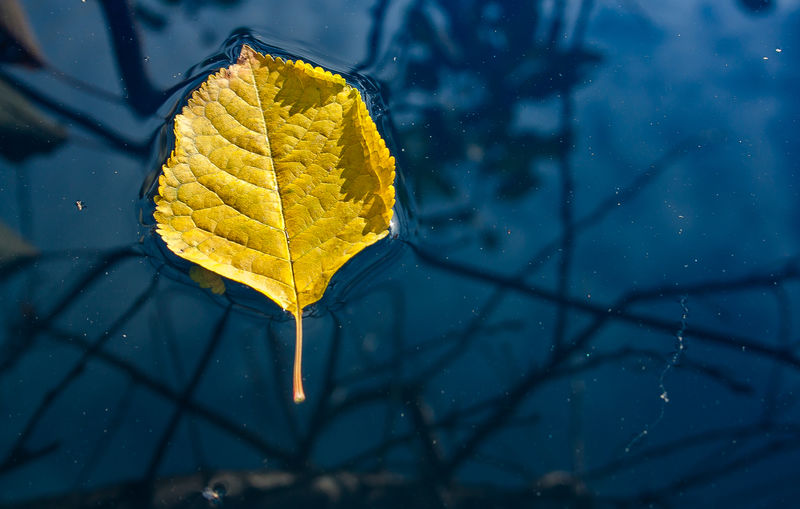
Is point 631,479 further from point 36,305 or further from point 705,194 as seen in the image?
point 36,305

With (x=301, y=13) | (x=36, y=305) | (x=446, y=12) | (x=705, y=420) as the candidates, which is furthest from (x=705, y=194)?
(x=36, y=305)

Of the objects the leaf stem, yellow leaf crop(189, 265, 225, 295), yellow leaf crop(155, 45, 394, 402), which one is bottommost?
the leaf stem

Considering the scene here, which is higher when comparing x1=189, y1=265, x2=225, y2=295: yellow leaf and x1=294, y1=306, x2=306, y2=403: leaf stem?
x1=189, y1=265, x2=225, y2=295: yellow leaf

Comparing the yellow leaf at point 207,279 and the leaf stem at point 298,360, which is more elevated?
the yellow leaf at point 207,279

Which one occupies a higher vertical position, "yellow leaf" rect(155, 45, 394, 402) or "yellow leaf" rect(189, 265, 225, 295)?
"yellow leaf" rect(155, 45, 394, 402)

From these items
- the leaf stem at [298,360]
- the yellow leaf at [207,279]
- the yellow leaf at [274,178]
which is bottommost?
the leaf stem at [298,360]
